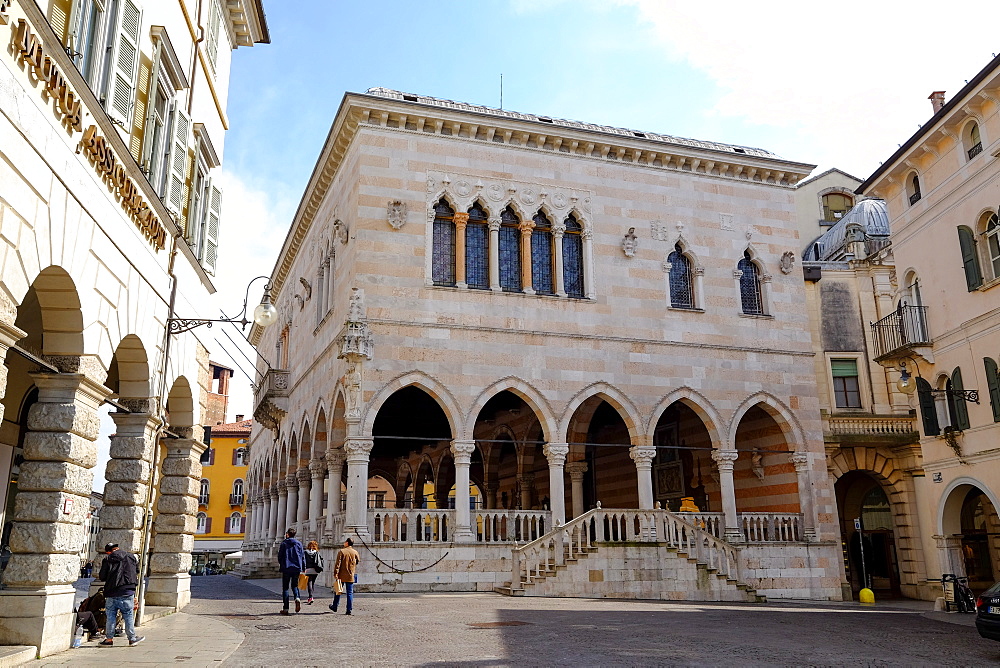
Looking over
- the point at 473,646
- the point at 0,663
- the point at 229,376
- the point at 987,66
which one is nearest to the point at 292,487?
→ the point at 473,646

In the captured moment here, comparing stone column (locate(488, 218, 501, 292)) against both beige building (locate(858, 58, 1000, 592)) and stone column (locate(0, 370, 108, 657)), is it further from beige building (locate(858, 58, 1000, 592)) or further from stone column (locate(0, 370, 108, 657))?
stone column (locate(0, 370, 108, 657))

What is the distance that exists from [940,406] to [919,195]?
519 centimetres

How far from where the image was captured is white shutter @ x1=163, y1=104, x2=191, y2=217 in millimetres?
12461

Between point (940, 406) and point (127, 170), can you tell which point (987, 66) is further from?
point (127, 170)

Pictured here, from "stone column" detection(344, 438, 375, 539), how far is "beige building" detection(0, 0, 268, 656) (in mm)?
5231

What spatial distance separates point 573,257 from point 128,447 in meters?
14.3

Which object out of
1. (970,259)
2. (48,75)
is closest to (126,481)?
(48,75)

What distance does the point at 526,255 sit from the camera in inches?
907

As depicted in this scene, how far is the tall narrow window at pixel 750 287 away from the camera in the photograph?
2550cm

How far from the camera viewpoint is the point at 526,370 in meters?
22.1

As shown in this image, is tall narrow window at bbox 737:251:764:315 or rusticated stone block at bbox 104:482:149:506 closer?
rusticated stone block at bbox 104:482:149:506

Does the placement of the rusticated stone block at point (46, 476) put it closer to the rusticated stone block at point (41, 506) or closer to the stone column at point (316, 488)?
the rusticated stone block at point (41, 506)

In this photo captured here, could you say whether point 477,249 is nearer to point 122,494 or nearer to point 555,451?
point 555,451

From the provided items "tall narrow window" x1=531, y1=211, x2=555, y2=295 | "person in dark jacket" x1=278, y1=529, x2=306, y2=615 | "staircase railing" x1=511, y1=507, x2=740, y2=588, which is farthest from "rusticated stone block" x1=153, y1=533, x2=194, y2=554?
"tall narrow window" x1=531, y1=211, x2=555, y2=295
